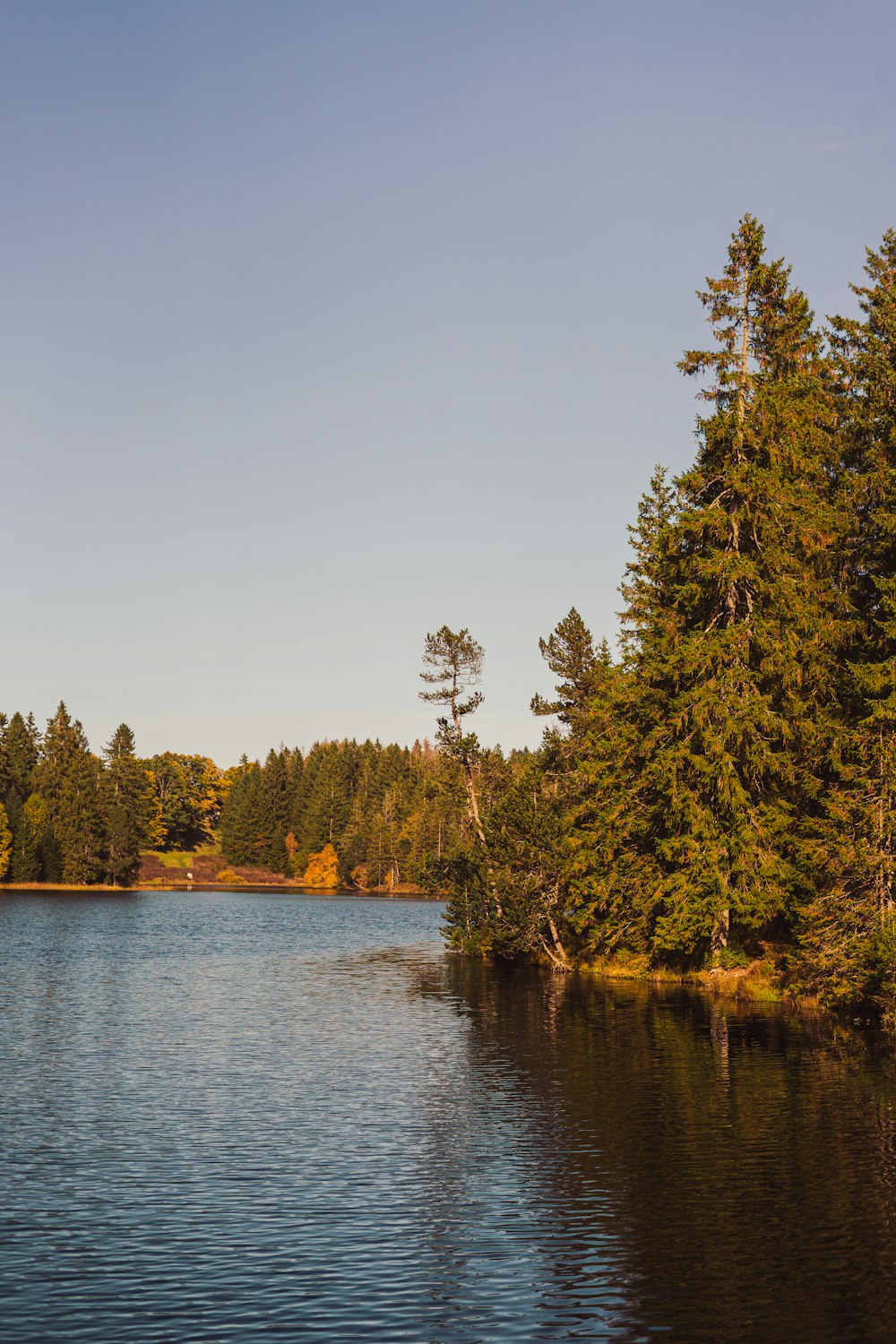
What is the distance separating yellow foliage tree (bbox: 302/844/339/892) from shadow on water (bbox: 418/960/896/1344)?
515 ft

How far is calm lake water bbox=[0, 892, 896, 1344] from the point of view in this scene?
596 inches

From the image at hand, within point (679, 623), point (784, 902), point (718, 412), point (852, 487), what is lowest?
point (784, 902)

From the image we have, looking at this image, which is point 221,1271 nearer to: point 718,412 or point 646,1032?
point 646,1032

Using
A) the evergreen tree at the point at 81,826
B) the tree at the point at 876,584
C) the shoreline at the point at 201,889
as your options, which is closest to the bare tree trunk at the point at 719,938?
the tree at the point at 876,584

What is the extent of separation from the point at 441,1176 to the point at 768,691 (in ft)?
97.1

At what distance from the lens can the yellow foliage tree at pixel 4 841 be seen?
13888 centimetres

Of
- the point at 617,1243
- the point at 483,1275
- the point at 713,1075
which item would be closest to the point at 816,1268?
the point at 617,1243

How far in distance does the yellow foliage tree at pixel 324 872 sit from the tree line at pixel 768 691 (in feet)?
459

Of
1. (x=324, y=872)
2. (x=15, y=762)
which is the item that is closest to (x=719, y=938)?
(x=15, y=762)

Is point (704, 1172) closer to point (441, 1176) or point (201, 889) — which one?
point (441, 1176)

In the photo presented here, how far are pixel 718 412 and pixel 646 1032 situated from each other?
948 inches

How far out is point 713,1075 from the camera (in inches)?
1205

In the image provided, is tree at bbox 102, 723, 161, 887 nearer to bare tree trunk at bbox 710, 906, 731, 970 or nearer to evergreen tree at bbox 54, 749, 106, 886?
evergreen tree at bbox 54, 749, 106, 886

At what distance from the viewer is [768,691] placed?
4675 cm
